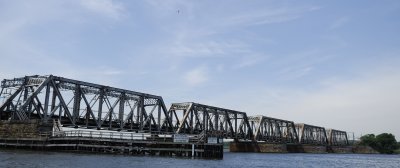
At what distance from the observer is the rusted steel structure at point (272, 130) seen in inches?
5832

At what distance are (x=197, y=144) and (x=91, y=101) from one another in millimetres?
25637

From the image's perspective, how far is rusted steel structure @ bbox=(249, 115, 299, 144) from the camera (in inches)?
5832

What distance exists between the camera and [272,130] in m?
160

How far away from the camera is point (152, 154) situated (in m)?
65.7

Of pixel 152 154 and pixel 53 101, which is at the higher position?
pixel 53 101

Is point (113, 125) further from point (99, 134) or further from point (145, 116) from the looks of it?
point (99, 134)

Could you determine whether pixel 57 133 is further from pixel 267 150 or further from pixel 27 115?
pixel 267 150

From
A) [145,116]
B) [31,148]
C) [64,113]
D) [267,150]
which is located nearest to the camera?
[31,148]

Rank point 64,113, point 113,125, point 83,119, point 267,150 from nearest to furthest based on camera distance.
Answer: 1. point 64,113
2. point 83,119
3. point 113,125
4. point 267,150

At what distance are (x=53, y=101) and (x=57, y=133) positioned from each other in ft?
35.7

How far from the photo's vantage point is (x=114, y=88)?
8438cm

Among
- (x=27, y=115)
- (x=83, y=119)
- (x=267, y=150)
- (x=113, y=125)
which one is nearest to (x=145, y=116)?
(x=113, y=125)

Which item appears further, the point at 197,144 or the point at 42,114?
the point at 42,114

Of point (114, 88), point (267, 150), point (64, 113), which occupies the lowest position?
point (267, 150)
